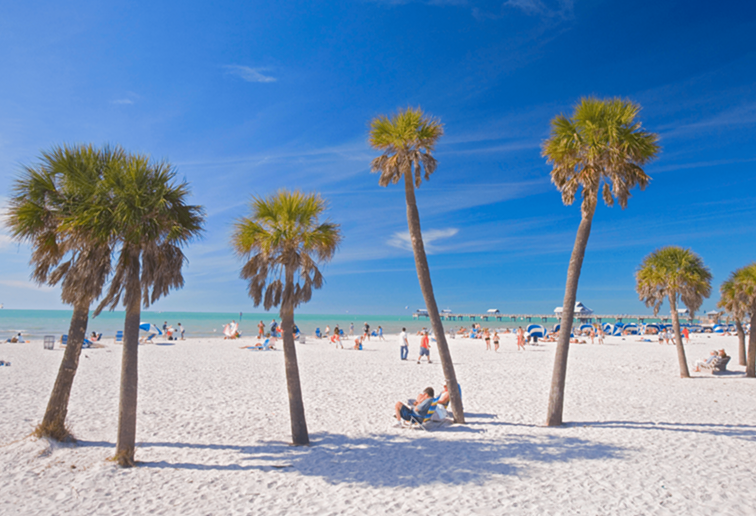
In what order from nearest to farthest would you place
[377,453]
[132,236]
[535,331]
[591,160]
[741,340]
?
[132,236], [377,453], [591,160], [741,340], [535,331]

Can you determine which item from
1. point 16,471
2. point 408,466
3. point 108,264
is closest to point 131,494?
point 16,471

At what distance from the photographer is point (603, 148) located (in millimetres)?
8945

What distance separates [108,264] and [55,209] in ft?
4.77

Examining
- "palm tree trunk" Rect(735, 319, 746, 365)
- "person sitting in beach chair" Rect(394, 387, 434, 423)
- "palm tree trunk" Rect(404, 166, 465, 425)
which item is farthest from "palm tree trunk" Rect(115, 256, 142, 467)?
"palm tree trunk" Rect(735, 319, 746, 365)

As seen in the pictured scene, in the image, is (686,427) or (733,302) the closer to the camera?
(686,427)

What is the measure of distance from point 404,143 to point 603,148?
433 cm

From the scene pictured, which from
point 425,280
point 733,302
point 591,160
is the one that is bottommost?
point 733,302

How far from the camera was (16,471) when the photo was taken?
6336 millimetres

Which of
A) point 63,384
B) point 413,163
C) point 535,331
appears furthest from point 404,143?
point 535,331

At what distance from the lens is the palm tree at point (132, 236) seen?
6.57 metres

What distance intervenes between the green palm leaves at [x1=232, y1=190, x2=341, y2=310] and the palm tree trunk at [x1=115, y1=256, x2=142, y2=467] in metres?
1.87

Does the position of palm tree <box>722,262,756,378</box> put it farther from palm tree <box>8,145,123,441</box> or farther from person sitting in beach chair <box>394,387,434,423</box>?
palm tree <box>8,145,123,441</box>

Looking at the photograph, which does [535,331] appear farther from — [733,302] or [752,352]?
[752,352]

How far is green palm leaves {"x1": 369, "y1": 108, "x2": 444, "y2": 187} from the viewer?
30.7 feet
